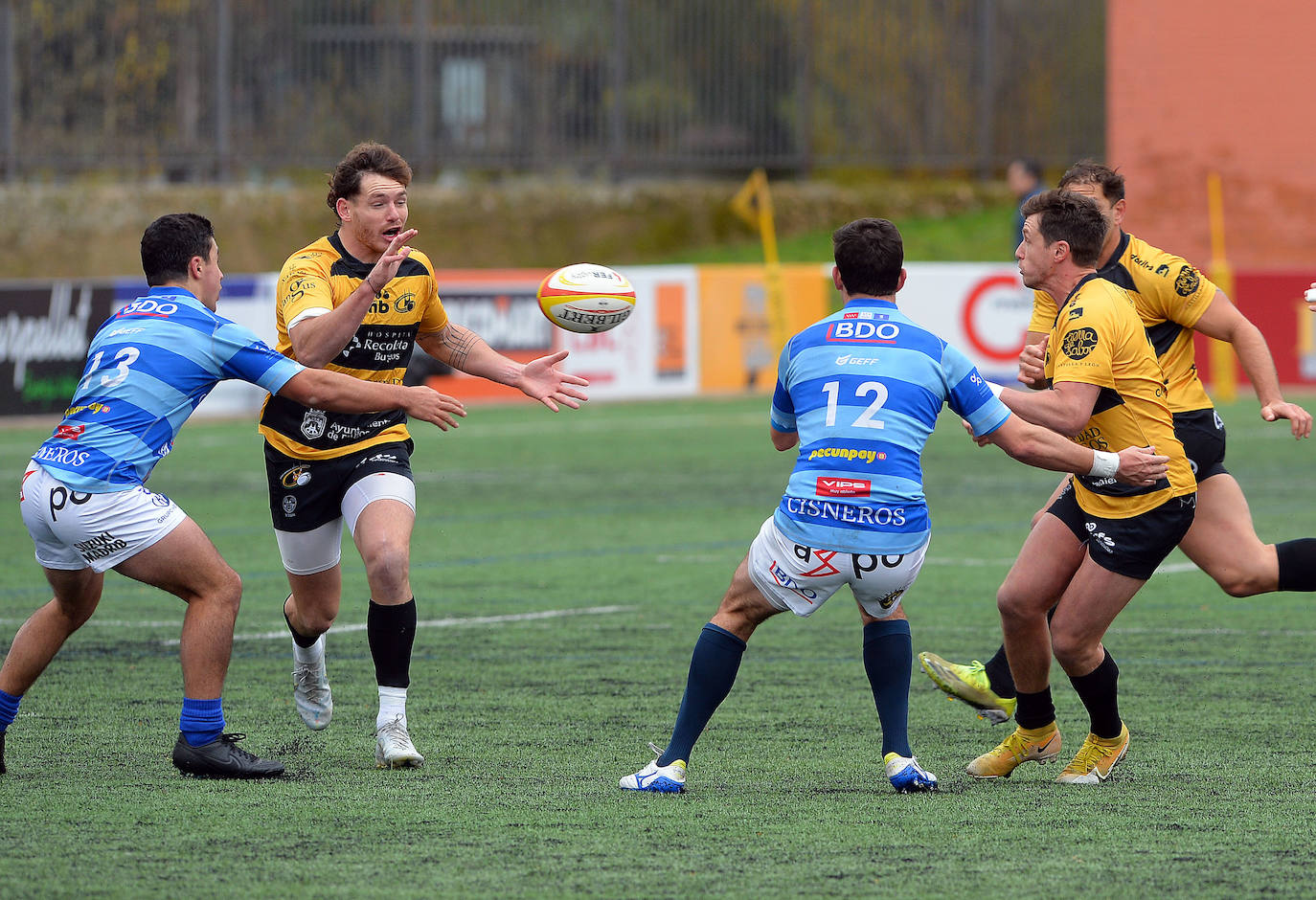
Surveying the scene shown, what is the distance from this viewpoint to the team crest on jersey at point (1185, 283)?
22.4 ft

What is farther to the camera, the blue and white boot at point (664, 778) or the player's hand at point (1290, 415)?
the player's hand at point (1290, 415)

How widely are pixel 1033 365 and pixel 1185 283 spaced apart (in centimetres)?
75

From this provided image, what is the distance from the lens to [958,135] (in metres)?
31.1

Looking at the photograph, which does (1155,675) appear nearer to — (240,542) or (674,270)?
(240,542)

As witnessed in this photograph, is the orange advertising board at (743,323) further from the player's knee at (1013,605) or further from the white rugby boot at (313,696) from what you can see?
the player's knee at (1013,605)

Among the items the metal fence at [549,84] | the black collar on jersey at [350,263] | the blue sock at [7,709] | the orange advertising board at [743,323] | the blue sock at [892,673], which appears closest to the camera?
the blue sock at [892,673]

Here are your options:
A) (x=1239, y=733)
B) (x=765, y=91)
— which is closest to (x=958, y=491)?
(x=1239, y=733)

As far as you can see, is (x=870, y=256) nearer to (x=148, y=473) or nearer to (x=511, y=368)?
(x=511, y=368)

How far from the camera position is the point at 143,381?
606cm

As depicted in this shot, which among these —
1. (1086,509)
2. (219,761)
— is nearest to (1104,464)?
(1086,509)

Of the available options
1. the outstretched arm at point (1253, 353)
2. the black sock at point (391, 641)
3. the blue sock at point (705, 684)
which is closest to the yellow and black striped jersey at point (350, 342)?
the black sock at point (391, 641)

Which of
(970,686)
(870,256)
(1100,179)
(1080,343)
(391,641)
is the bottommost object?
(970,686)

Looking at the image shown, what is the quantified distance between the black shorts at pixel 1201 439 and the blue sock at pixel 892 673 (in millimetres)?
1507

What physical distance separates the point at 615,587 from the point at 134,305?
4913 millimetres
